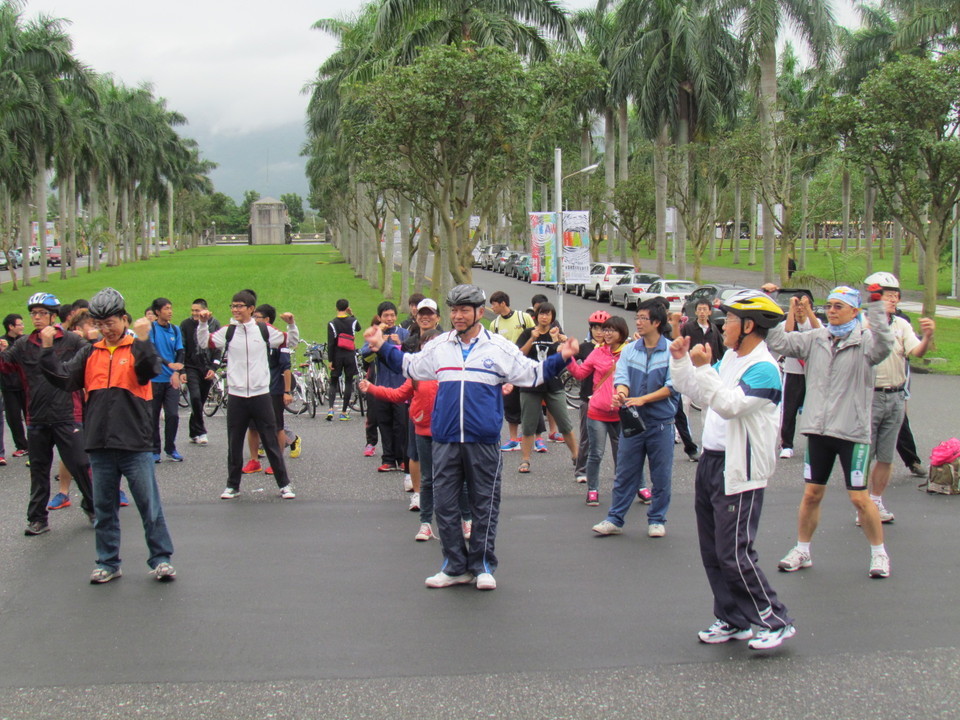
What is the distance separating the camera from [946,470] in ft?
28.1

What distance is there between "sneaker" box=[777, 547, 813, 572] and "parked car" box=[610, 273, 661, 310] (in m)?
30.3

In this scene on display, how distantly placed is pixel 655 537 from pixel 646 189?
145ft

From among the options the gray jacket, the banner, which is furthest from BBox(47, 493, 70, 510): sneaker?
the banner

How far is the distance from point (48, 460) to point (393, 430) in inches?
134

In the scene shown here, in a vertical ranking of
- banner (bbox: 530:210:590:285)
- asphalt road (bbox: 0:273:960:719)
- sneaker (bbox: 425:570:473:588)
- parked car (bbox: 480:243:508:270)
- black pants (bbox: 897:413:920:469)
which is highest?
parked car (bbox: 480:243:508:270)

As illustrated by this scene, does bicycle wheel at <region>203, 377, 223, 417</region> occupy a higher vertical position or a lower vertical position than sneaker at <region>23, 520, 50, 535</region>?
higher

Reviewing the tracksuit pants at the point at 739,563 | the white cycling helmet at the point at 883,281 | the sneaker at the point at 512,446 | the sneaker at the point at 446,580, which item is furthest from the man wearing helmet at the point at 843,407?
the sneaker at the point at 512,446

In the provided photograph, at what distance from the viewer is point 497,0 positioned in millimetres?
26328

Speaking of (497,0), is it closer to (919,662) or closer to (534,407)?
(534,407)

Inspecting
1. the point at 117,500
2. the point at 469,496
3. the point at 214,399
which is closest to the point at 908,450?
the point at 469,496

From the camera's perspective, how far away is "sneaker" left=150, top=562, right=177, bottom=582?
6.37m

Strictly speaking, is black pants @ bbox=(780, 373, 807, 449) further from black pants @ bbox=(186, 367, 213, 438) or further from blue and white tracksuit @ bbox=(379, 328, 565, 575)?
black pants @ bbox=(186, 367, 213, 438)

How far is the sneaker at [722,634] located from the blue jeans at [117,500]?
352 cm

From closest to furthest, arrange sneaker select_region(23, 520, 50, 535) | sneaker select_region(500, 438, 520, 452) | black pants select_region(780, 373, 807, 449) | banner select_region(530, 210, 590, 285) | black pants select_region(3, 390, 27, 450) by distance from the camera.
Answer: sneaker select_region(23, 520, 50, 535)
black pants select_region(780, 373, 807, 449)
black pants select_region(3, 390, 27, 450)
sneaker select_region(500, 438, 520, 452)
banner select_region(530, 210, 590, 285)
